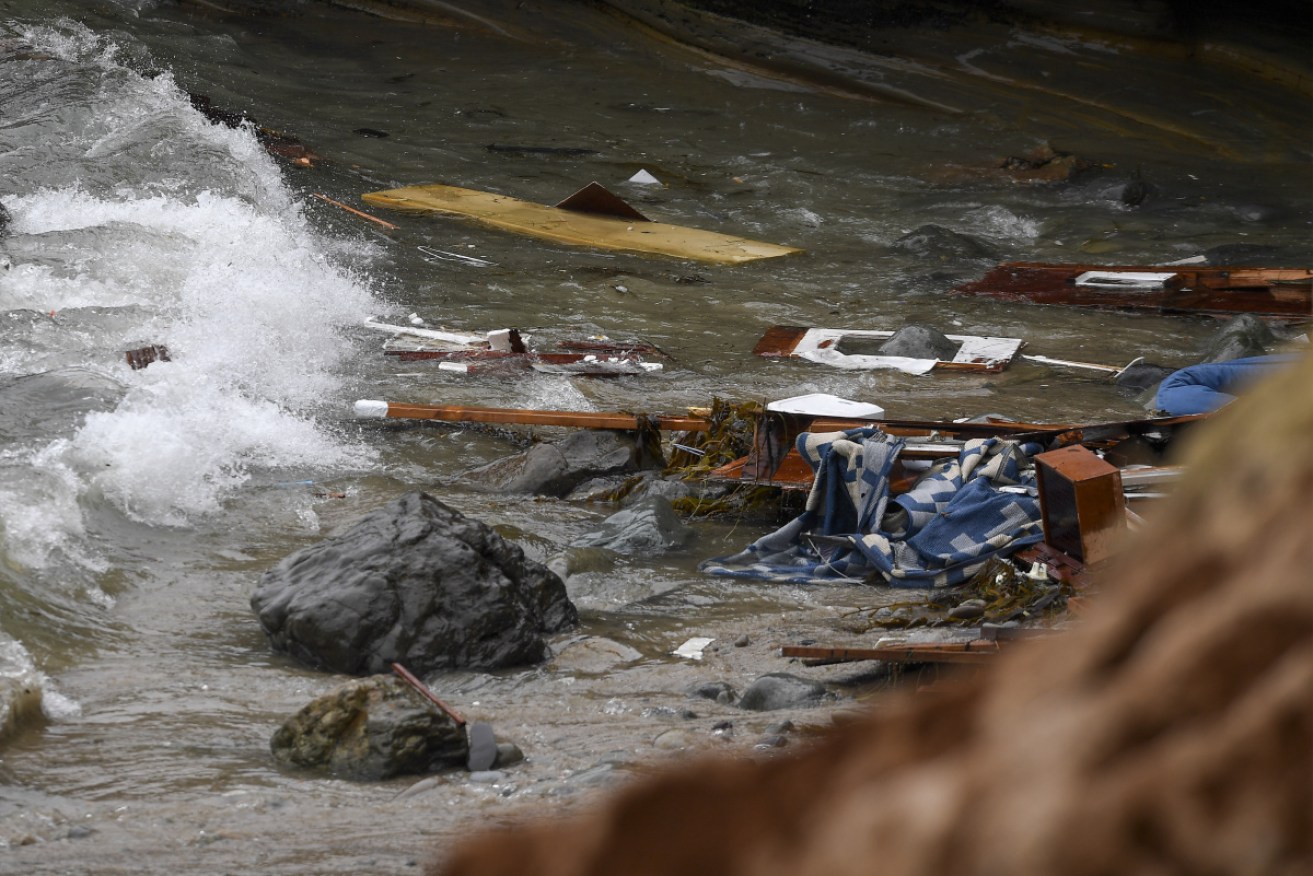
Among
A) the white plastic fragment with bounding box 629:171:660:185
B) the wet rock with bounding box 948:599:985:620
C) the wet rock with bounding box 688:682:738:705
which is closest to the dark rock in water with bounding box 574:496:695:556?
the wet rock with bounding box 948:599:985:620

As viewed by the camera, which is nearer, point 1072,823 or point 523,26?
point 1072,823

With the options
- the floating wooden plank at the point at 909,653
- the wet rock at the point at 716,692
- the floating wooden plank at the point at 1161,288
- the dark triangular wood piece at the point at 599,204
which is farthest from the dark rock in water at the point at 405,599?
the dark triangular wood piece at the point at 599,204

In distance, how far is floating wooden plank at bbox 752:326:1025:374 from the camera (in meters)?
9.51

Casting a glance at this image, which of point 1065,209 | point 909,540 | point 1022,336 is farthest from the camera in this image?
point 1065,209

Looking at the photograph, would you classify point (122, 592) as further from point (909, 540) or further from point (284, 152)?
point (284, 152)

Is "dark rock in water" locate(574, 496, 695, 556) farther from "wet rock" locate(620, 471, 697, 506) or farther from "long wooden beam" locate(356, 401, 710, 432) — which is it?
"long wooden beam" locate(356, 401, 710, 432)

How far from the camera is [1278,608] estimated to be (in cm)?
54

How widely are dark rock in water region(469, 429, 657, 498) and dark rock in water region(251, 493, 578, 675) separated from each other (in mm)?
1961

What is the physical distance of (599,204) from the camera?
1345 cm

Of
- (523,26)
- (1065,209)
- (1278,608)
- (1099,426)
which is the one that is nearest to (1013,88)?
(1065,209)

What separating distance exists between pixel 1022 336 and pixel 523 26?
1217cm

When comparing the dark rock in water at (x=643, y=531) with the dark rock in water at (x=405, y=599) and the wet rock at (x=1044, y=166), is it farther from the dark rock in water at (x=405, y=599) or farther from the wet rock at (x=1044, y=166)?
the wet rock at (x=1044, y=166)

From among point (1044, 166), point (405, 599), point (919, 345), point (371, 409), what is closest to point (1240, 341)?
point (919, 345)

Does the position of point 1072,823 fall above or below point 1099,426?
above
